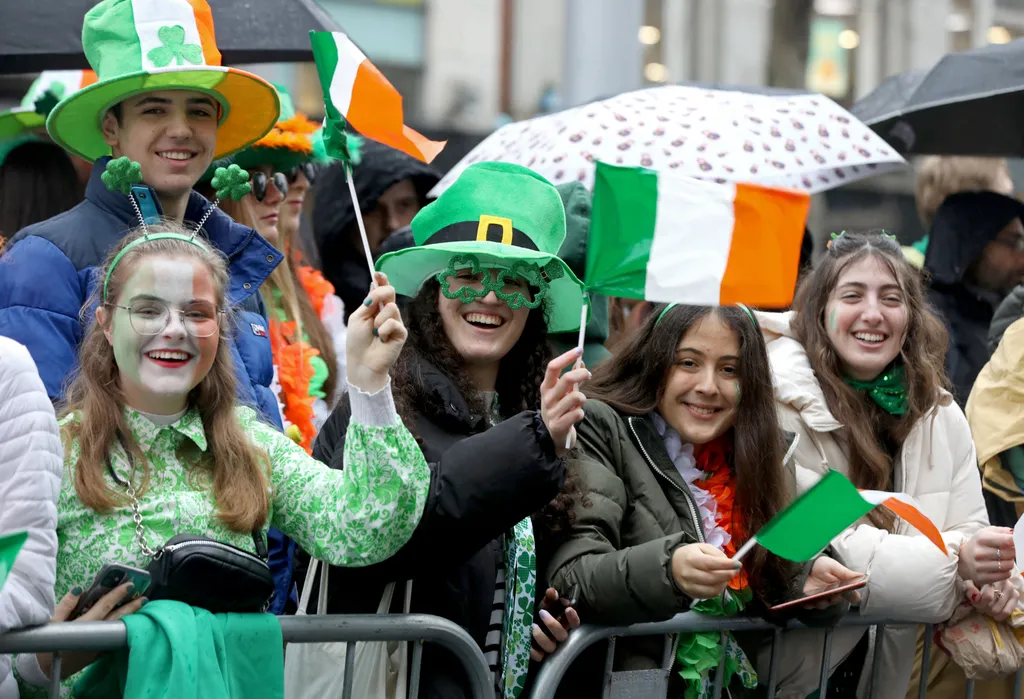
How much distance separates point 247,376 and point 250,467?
753mm

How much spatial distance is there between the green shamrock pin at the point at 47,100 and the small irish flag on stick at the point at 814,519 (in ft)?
11.8

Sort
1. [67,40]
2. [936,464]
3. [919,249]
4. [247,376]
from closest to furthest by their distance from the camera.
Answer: [247,376], [936,464], [67,40], [919,249]

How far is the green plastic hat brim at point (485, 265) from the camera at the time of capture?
4.02m

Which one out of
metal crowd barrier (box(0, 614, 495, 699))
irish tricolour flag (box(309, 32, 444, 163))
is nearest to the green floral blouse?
metal crowd barrier (box(0, 614, 495, 699))

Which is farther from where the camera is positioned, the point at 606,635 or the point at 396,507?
the point at 606,635

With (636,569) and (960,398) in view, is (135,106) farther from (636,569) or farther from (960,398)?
(960,398)

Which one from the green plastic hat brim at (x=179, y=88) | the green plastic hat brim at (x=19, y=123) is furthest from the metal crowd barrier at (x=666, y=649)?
the green plastic hat brim at (x=19, y=123)

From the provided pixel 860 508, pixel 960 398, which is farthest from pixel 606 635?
pixel 960 398

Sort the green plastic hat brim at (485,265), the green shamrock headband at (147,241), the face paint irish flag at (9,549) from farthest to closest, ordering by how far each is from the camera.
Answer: the green plastic hat brim at (485,265) < the green shamrock headband at (147,241) < the face paint irish flag at (9,549)

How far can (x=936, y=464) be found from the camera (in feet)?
15.5

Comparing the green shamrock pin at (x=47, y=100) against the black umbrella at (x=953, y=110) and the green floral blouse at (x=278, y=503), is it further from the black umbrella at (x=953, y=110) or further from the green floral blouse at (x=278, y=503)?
the black umbrella at (x=953, y=110)

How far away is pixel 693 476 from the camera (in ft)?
14.3

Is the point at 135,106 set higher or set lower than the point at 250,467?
higher

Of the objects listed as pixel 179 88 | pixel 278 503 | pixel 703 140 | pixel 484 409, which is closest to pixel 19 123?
pixel 179 88
